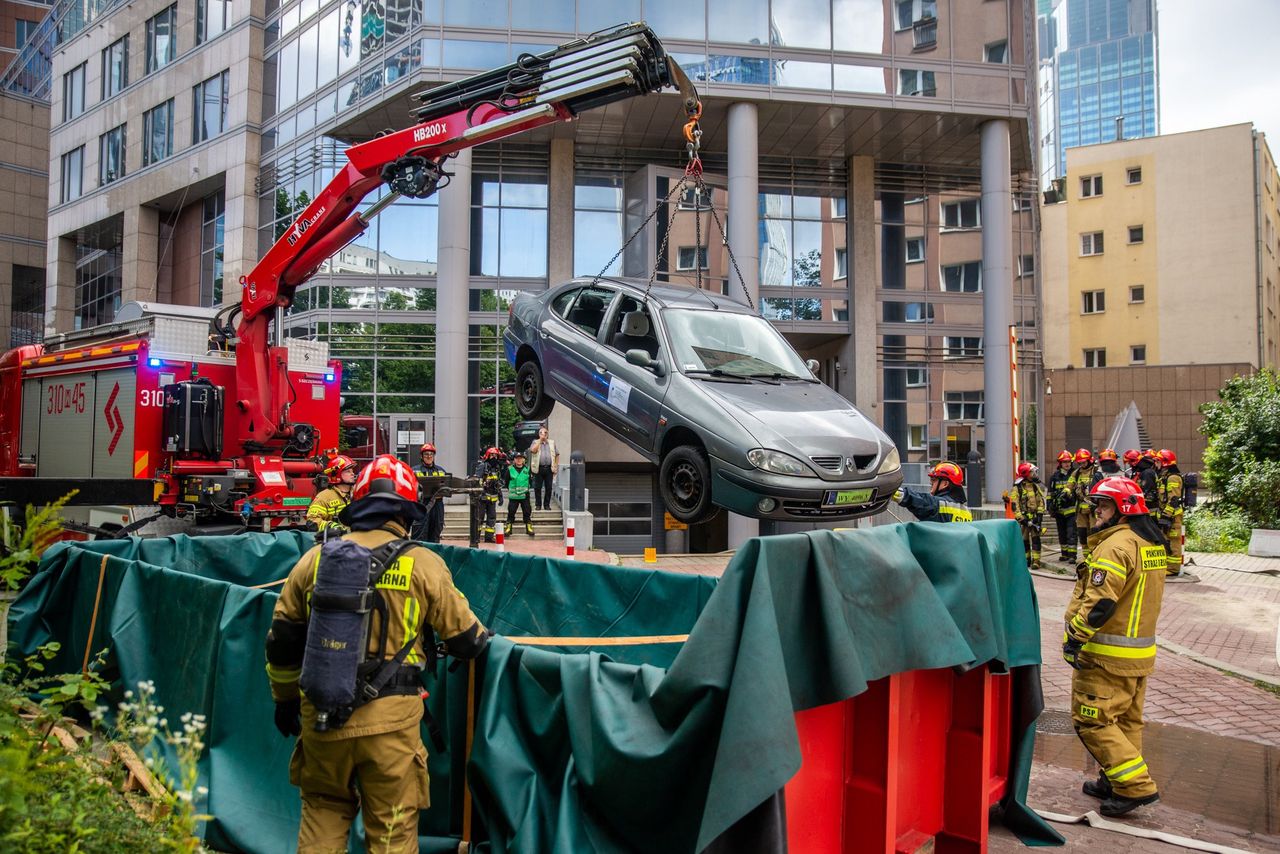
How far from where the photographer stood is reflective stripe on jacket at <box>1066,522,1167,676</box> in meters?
5.73

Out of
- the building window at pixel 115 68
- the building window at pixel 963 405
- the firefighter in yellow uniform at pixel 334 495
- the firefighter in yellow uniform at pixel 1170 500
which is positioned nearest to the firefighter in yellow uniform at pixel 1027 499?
the firefighter in yellow uniform at pixel 1170 500

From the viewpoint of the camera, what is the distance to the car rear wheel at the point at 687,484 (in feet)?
17.8

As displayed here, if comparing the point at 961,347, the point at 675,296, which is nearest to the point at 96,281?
the point at 961,347

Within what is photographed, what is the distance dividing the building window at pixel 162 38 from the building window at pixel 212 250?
5.39 meters

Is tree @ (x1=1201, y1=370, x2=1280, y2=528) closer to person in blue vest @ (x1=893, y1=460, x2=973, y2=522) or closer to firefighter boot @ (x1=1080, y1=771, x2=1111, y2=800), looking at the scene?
person in blue vest @ (x1=893, y1=460, x2=973, y2=522)

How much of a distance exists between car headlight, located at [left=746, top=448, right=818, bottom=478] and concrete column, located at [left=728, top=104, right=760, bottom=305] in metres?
17.5

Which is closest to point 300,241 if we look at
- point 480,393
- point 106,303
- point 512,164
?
point 480,393

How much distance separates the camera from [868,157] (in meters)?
27.0

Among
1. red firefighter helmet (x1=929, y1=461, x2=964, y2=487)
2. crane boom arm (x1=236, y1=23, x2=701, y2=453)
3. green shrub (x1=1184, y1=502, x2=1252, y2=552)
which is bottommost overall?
green shrub (x1=1184, y1=502, x2=1252, y2=552)

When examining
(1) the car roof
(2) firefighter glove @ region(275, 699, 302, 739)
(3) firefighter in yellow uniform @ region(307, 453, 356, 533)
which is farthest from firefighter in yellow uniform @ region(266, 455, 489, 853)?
(3) firefighter in yellow uniform @ region(307, 453, 356, 533)

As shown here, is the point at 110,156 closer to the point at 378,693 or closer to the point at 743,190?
the point at 743,190

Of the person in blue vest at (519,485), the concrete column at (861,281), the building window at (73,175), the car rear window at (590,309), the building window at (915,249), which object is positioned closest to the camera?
the car rear window at (590,309)

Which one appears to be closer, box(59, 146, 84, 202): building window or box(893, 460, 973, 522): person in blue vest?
box(893, 460, 973, 522): person in blue vest

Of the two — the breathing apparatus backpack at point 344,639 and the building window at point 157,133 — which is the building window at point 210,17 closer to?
the building window at point 157,133
